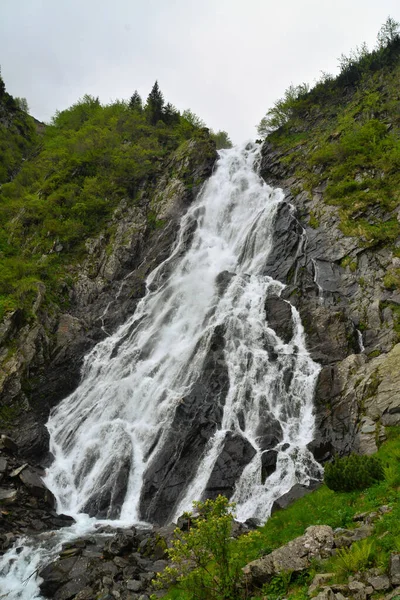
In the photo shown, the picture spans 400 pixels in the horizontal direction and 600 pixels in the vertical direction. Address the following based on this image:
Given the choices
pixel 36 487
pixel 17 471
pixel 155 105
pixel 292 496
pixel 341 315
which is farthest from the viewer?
pixel 155 105

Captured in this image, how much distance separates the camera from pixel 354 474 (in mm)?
10484

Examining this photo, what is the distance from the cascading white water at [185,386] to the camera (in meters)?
18.6

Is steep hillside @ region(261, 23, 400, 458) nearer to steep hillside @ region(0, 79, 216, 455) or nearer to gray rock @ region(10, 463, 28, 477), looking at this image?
steep hillside @ region(0, 79, 216, 455)

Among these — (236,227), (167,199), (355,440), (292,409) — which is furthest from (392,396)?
(167,199)

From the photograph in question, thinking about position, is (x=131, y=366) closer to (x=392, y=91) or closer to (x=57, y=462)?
(x=57, y=462)

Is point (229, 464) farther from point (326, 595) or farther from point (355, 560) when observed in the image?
point (326, 595)

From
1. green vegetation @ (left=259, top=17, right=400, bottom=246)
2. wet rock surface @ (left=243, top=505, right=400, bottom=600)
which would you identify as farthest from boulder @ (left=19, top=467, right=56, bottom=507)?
green vegetation @ (left=259, top=17, right=400, bottom=246)

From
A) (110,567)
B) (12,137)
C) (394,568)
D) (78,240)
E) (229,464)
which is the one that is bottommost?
(110,567)

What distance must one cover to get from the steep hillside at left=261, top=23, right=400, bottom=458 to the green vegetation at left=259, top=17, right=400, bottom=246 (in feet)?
0.36

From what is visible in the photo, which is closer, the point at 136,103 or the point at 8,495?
the point at 8,495

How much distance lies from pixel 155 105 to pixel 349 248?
48.2 metres

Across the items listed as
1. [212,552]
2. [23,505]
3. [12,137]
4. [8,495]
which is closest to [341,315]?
[212,552]

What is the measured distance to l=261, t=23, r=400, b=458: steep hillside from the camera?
1825 cm

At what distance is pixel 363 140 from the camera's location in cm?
3603
